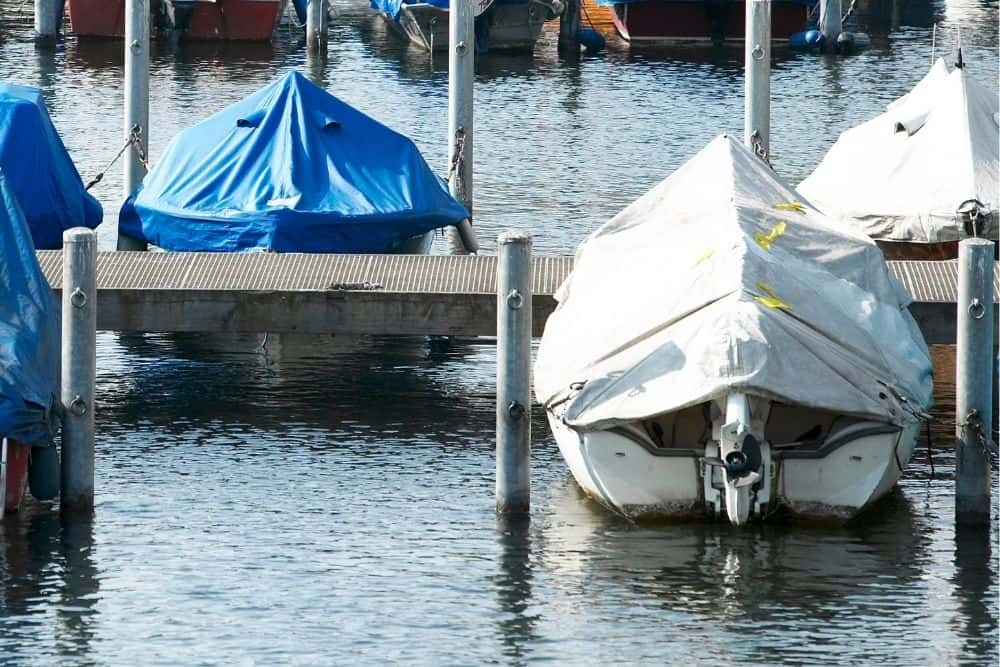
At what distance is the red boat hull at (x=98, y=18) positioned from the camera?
42000mm

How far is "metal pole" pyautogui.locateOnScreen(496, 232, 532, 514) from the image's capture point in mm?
13852

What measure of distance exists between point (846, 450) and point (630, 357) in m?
1.52

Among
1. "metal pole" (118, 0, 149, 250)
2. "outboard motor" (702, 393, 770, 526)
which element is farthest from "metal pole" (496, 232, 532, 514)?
"metal pole" (118, 0, 149, 250)

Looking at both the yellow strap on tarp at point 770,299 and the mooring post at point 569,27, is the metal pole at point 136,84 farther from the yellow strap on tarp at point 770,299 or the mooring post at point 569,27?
the mooring post at point 569,27

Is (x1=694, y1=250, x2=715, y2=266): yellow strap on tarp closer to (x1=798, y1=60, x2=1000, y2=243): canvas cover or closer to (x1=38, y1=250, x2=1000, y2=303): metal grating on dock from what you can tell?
(x1=38, y1=250, x2=1000, y2=303): metal grating on dock

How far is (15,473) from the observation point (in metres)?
14.4

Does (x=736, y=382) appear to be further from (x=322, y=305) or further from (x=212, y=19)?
(x=212, y=19)

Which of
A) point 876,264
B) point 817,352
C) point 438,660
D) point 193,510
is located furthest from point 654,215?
point 438,660

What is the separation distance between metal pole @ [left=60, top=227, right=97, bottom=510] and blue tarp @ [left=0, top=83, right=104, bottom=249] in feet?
20.8

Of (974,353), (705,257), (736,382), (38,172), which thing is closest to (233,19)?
(38,172)

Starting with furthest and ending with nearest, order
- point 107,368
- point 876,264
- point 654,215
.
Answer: point 107,368 → point 654,215 → point 876,264

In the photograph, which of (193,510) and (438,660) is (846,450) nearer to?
(438,660)

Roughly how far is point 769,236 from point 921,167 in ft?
Answer: 20.1

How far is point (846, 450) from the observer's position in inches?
561
